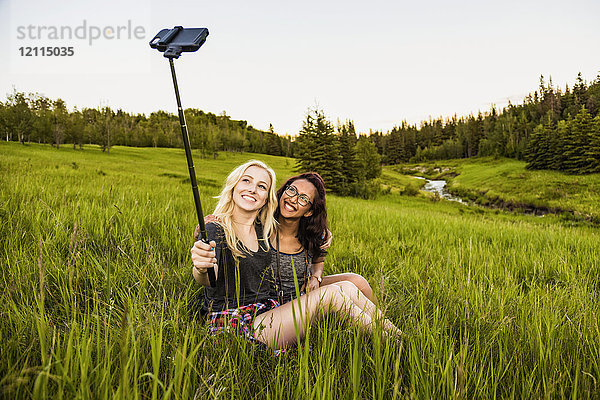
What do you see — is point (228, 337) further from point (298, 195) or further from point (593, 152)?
point (593, 152)

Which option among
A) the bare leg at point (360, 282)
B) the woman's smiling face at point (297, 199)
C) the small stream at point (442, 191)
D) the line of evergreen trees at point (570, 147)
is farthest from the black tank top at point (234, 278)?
the line of evergreen trees at point (570, 147)

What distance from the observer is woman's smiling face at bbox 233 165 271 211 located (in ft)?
8.89

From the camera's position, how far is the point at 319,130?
26.1 metres

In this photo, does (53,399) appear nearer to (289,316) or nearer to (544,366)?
(289,316)

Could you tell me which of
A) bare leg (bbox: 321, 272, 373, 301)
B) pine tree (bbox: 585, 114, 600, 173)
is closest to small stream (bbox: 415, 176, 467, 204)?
pine tree (bbox: 585, 114, 600, 173)

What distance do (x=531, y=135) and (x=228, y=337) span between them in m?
67.1

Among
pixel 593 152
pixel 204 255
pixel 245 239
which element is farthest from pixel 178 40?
pixel 593 152

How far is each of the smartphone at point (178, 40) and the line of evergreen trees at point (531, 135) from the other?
166 ft

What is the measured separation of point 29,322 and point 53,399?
0.71 m

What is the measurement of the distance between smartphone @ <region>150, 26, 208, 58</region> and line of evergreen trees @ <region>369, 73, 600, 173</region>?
50.5m

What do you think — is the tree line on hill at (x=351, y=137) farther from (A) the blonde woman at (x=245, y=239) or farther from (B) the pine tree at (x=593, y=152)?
(A) the blonde woman at (x=245, y=239)

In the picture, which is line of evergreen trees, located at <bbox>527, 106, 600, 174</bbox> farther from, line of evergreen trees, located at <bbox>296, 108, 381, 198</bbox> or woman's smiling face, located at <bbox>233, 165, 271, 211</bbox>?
woman's smiling face, located at <bbox>233, 165, 271, 211</bbox>

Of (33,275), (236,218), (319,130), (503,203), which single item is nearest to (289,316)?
(236,218)

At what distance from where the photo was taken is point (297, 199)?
3002 millimetres
